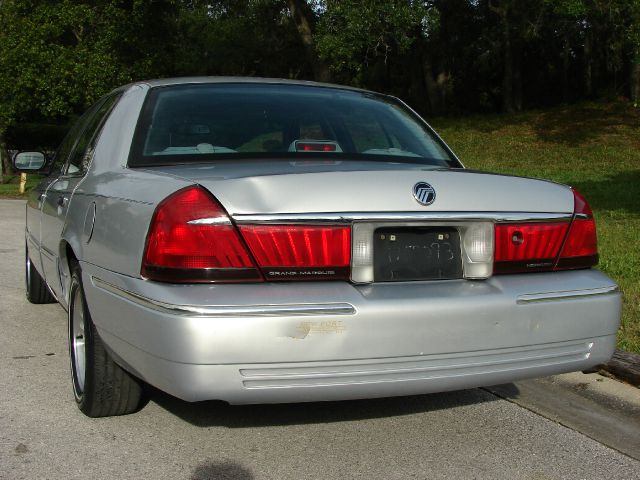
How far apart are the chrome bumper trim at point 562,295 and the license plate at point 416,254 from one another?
0.92 feet

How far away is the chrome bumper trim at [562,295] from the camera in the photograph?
3.65 metres

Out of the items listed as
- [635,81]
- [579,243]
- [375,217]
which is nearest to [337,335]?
[375,217]

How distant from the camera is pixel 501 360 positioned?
3.63 metres

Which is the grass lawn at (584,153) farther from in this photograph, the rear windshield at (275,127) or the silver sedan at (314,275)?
the silver sedan at (314,275)

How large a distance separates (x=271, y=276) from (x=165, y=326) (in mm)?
439

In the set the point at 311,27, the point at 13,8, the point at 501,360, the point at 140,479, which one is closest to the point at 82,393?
the point at 140,479

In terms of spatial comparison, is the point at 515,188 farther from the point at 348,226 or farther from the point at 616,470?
the point at 616,470

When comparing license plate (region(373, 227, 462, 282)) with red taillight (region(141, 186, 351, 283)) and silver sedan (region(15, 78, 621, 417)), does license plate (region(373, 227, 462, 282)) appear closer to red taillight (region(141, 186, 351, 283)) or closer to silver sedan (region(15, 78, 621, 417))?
silver sedan (region(15, 78, 621, 417))

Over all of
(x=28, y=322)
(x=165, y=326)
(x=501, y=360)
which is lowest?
(x=28, y=322)

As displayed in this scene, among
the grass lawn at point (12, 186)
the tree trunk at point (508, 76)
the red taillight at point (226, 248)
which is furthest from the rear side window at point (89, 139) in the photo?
the tree trunk at point (508, 76)

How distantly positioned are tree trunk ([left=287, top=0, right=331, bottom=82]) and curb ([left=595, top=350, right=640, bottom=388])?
90.5 ft

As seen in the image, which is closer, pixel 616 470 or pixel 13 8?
pixel 616 470

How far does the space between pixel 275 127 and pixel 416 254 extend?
1.26m

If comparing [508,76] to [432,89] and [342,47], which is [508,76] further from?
[342,47]
